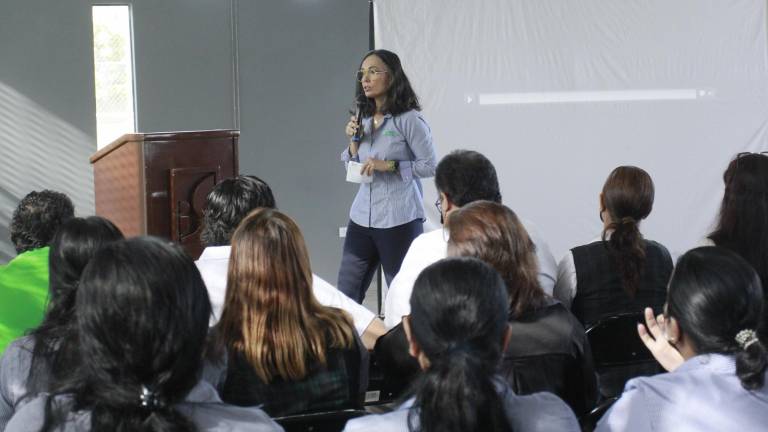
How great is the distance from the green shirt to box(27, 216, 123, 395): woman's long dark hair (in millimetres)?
381

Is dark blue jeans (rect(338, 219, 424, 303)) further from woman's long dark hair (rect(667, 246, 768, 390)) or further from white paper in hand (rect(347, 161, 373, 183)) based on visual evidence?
woman's long dark hair (rect(667, 246, 768, 390))

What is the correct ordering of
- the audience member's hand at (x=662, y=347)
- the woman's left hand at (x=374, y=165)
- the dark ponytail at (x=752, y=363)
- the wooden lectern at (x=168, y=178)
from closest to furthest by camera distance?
the dark ponytail at (x=752, y=363), the audience member's hand at (x=662, y=347), the wooden lectern at (x=168, y=178), the woman's left hand at (x=374, y=165)

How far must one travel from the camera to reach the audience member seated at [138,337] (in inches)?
49.6

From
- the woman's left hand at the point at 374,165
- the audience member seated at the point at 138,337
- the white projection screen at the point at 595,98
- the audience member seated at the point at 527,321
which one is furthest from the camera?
the white projection screen at the point at 595,98

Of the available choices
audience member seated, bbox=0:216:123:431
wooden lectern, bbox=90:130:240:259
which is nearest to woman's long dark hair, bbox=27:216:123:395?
audience member seated, bbox=0:216:123:431

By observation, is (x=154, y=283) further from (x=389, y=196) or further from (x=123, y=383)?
(x=389, y=196)

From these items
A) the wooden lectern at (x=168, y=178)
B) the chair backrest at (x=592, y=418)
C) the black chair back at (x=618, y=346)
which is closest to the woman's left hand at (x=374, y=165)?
the wooden lectern at (x=168, y=178)

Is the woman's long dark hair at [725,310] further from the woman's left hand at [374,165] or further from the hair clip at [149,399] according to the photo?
the woman's left hand at [374,165]

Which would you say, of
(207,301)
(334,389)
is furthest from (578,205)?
(207,301)

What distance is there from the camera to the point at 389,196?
14.6ft

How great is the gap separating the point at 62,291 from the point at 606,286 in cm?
177

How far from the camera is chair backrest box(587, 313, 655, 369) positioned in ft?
8.70

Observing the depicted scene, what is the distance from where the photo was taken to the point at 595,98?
586 centimetres

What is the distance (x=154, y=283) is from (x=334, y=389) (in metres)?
0.91
